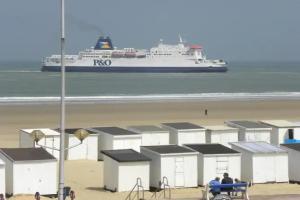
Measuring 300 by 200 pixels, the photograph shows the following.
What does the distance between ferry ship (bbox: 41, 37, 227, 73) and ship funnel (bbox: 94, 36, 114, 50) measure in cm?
201

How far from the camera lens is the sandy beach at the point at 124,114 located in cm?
3628

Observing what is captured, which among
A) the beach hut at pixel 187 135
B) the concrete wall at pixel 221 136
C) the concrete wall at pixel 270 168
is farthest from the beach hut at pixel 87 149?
the concrete wall at pixel 270 168

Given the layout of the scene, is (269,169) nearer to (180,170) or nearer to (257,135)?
(180,170)

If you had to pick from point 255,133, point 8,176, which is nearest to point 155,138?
point 255,133

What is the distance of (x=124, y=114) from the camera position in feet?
171

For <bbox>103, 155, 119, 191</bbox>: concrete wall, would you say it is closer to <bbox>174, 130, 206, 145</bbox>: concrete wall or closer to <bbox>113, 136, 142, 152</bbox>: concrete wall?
<bbox>113, 136, 142, 152</bbox>: concrete wall

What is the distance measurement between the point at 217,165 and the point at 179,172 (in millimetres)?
A: 1236

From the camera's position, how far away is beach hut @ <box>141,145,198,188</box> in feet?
68.4

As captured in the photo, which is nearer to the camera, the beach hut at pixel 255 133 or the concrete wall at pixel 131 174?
the concrete wall at pixel 131 174

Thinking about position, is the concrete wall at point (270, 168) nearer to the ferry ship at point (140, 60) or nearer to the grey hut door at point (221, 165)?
the grey hut door at point (221, 165)

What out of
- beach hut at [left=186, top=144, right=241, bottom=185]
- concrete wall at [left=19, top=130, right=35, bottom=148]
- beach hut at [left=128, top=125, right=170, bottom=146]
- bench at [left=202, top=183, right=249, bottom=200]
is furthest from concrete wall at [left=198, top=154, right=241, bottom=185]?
concrete wall at [left=19, top=130, right=35, bottom=148]

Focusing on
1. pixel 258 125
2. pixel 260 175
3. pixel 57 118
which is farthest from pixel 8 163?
pixel 57 118

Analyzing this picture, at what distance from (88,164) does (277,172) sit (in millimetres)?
7177

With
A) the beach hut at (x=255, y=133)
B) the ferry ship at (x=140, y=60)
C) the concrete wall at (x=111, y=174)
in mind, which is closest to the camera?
the concrete wall at (x=111, y=174)
